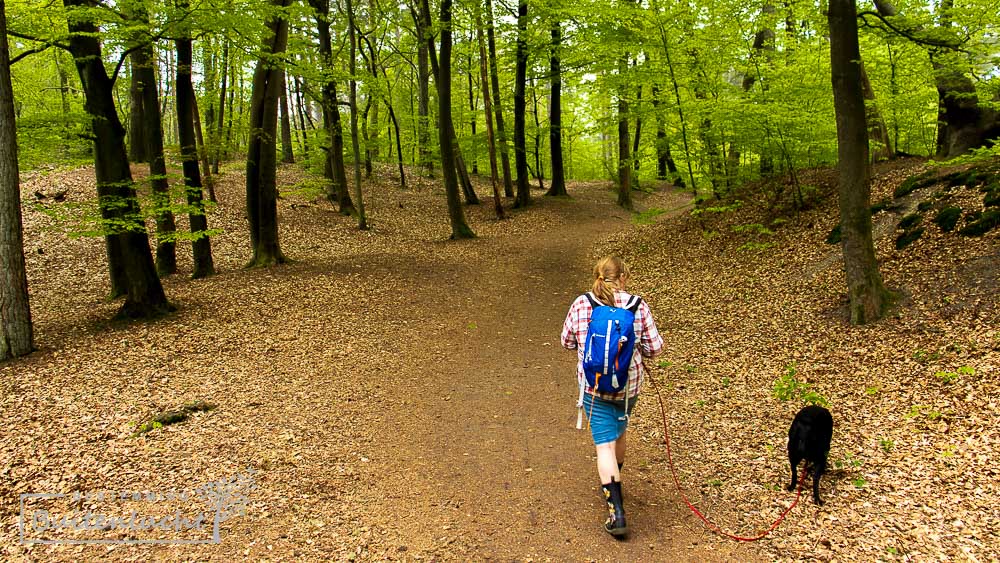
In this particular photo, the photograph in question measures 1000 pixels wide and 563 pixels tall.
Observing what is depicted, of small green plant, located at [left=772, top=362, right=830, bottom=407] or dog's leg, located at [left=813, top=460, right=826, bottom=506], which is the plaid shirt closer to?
dog's leg, located at [left=813, top=460, right=826, bottom=506]

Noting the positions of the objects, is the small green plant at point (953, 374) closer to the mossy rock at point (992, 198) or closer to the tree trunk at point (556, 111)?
the mossy rock at point (992, 198)

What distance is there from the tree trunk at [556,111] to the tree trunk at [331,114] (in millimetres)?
6964

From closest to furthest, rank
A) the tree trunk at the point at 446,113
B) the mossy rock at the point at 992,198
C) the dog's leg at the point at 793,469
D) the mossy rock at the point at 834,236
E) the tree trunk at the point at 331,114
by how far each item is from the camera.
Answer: the dog's leg at the point at 793,469
the mossy rock at the point at 992,198
the mossy rock at the point at 834,236
the tree trunk at the point at 446,113
the tree trunk at the point at 331,114

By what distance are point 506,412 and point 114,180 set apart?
7.70 meters

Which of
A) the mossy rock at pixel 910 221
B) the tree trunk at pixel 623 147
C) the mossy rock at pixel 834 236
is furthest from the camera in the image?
the tree trunk at pixel 623 147

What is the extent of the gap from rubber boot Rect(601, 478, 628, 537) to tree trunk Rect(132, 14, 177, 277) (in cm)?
873

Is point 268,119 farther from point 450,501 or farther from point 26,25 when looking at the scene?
point 450,501

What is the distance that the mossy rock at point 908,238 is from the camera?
8008 millimetres

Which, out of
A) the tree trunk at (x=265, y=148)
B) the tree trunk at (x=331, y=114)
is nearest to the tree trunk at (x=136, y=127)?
the tree trunk at (x=331, y=114)

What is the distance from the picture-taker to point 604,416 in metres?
3.72

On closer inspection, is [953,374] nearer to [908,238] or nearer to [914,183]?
[908,238]

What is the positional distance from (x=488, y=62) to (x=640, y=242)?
28.0 ft

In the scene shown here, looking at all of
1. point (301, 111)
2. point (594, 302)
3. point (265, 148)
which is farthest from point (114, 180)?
point (301, 111)

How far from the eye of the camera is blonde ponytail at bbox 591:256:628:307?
11.8 ft
